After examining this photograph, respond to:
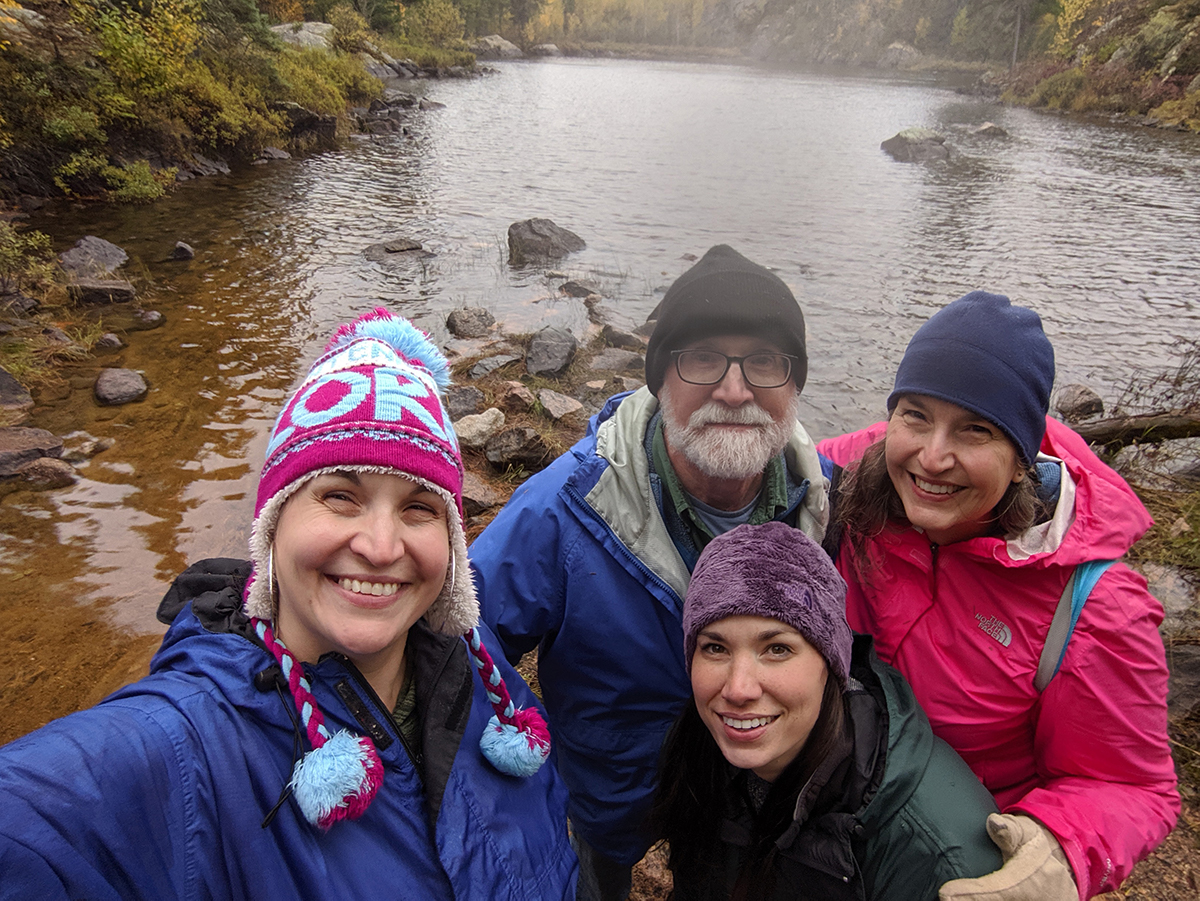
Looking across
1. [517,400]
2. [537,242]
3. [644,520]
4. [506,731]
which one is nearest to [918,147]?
[537,242]

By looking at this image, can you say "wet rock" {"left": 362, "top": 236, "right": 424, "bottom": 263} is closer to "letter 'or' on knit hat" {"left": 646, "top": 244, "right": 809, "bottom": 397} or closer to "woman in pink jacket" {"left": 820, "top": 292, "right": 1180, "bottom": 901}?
"letter 'or' on knit hat" {"left": 646, "top": 244, "right": 809, "bottom": 397}

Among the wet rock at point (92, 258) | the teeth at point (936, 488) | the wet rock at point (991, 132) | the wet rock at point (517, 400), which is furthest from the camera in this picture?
the wet rock at point (991, 132)

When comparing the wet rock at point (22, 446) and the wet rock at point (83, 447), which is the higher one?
the wet rock at point (22, 446)

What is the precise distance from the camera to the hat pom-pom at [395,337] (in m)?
1.73

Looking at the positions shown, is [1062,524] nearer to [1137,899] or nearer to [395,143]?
[1137,899]

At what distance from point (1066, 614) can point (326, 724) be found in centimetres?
Result: 189

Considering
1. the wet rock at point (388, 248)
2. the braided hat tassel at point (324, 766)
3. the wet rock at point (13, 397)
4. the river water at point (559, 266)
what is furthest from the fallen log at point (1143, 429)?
the wet rock at point (388, 248)

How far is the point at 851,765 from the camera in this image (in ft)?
5.49

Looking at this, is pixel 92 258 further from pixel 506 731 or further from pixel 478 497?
pixel 506 731

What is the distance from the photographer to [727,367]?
2.39m

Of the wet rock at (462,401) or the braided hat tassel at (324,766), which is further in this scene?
the wet rock at (462,401)

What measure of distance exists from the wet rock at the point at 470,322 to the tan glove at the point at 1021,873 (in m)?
8.61

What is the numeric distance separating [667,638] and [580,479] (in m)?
0.61

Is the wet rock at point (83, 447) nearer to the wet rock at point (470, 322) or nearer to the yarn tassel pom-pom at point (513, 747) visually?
the wet rock at point (470, 322)
